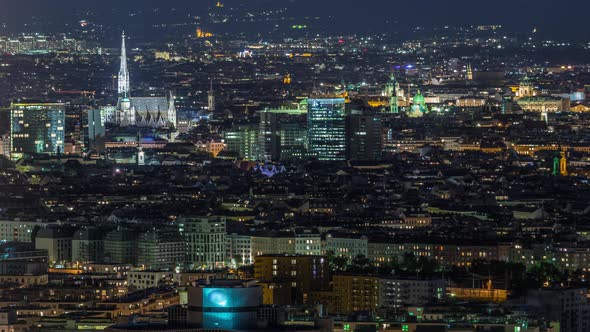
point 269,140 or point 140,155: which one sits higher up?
point 269,140

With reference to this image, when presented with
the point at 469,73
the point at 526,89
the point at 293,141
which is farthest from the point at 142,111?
the point at 469,73

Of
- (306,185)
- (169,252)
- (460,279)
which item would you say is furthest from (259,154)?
(460,279)

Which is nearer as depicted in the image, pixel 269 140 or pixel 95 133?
pixel 269 140

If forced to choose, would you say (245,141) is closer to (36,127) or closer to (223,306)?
(36,127)

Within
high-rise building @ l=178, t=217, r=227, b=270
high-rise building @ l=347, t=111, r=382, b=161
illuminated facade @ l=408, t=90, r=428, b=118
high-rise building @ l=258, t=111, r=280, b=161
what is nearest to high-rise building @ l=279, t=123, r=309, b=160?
high-rise building @ l=258, t=111, r=280, b=161

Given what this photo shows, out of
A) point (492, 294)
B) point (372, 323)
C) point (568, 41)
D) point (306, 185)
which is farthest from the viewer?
point (568, 41)

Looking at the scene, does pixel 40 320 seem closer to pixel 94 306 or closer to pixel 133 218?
pixel 94 306

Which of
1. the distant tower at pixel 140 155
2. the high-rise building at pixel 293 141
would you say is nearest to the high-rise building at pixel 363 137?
the high-rise building at pixel 293 141
